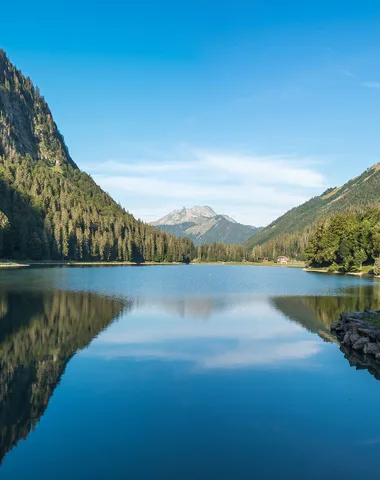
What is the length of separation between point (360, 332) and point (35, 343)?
26.9 metres

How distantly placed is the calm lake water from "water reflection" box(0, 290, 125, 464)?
11cm

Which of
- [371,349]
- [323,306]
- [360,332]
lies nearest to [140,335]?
[360,332]

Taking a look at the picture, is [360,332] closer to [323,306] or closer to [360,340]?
[360,340]

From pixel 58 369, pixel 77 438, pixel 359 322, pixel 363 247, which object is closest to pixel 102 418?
pixel 77 438

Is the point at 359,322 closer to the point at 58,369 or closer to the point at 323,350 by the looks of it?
the point at 323,350

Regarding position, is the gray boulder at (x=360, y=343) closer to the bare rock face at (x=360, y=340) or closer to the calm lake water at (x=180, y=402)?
the bare rock face at (x=360, y=340)

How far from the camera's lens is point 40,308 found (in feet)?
169

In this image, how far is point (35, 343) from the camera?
3391cm

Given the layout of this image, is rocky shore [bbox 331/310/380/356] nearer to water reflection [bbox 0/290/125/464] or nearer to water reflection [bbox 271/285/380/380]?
water reflection [bbox 271/285/380/380]

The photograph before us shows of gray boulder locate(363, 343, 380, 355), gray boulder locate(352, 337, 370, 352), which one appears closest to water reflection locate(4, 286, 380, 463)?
gray boulder locate(363, 343, 380, 355)

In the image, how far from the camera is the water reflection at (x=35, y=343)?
20.5 metres

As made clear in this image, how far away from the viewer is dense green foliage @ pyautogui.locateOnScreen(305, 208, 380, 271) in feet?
442

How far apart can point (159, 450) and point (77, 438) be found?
12.0 ft

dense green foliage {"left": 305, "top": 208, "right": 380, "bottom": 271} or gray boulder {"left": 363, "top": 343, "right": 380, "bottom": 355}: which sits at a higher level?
dense green foliage {"left": 305, "top": 208, "right": 380, "bottom": 271}
